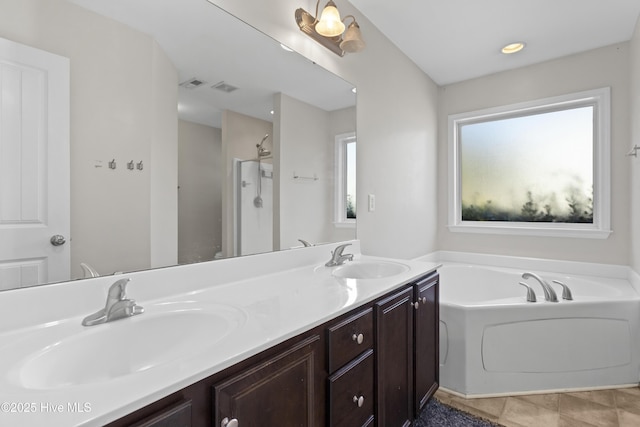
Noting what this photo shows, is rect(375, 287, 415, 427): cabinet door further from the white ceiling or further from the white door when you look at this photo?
the white ceiling

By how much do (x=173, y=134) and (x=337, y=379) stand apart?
1.02 m

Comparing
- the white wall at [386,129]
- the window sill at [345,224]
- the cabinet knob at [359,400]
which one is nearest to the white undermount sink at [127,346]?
the cabinet knob at [359,400]

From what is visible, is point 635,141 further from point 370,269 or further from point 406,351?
point 406,351

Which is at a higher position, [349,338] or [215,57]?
[215,57]

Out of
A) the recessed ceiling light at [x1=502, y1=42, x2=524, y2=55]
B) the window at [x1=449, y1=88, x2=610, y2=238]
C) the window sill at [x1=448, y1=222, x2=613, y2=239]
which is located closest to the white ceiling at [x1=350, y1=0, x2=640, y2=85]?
the recessed ceiling light at [x1=502, y1=42, x2=524, y2=55]

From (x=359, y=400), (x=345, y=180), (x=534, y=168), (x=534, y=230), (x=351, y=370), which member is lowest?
(x=359, y=400)

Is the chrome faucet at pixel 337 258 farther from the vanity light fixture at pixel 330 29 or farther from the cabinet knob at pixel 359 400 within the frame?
the vanity light fixture at pixel 330 29

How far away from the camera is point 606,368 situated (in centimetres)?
197

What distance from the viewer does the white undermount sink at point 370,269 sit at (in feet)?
5.78

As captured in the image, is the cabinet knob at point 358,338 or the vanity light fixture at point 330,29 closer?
the cabinet knob at point 358,338

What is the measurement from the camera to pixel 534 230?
110 inches

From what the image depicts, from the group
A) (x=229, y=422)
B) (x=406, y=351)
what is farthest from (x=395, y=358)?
(x=229, y=422)

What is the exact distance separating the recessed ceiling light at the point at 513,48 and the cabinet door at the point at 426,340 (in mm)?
1983

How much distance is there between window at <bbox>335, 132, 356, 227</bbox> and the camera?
2.03m
